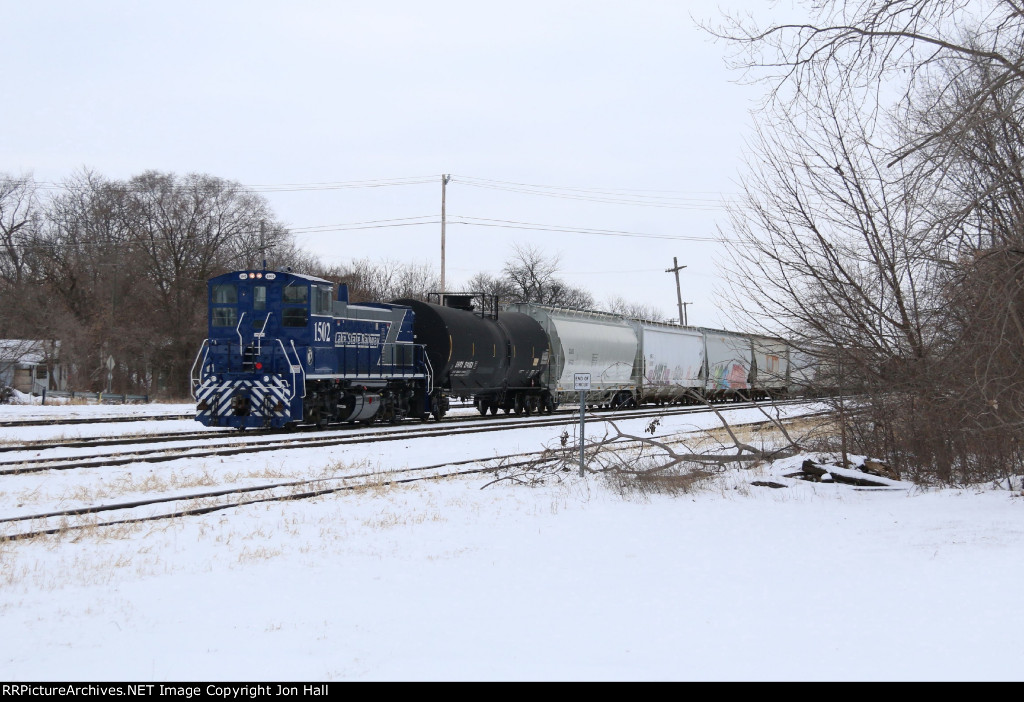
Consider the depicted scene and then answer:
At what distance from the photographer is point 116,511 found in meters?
10.2

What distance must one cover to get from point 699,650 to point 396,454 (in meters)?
12.0

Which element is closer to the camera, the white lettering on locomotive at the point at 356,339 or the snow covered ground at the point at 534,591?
the snow covered ground at the point at 534,591

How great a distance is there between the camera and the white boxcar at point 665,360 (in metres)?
36.6

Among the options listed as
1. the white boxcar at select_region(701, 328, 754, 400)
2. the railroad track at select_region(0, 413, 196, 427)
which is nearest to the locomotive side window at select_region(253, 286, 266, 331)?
the railroad track at select_region(0, 413, 196, 427)

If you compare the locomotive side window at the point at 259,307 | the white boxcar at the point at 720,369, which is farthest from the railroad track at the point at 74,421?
the white boxcar at the point at 720,369

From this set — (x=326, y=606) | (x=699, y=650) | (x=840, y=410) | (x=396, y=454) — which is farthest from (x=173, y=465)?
(x=699, y=650)

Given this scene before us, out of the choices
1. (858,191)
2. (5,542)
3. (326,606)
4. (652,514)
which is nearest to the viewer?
(326,606)

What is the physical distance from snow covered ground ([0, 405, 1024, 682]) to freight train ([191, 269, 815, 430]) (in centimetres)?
435

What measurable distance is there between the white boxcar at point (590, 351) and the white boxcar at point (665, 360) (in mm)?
566

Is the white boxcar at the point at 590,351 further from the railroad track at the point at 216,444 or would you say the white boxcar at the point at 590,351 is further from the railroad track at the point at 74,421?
the railroad track at the point at 74,421

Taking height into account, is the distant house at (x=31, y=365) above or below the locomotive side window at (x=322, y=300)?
below

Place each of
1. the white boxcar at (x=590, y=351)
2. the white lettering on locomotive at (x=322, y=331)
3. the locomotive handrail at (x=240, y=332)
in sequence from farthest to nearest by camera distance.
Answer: the white boxcar at (x=590, y=351)
the white lettering on locomotive at (x=322, y=331)
the locomotive handrail at (x=240, y=332)

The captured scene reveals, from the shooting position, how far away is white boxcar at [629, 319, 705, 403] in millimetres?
36562
